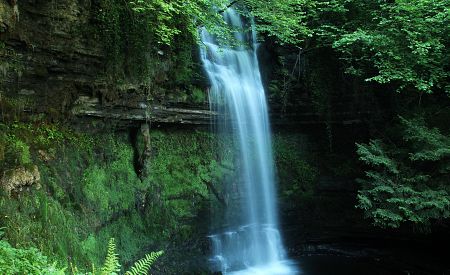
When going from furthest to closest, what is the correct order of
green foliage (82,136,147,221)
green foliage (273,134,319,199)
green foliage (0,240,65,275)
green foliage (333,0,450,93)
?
green foliage (273,134,319,199)
green foliage (333,0,450,93)
green foliage (82,136,147,221)
green foliage (0,240,65,275)

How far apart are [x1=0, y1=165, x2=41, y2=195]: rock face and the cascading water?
5736 millimetres

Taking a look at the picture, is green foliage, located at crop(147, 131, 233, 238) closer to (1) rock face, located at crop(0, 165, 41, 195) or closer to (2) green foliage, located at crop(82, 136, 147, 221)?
(2) green foliage, located at crop(82, 136, 147, 221)

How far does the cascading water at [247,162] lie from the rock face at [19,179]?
574cm

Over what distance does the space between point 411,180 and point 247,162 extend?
4.80 metres

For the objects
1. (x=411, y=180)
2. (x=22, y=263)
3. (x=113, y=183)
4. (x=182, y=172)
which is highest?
(x=182, y=172)

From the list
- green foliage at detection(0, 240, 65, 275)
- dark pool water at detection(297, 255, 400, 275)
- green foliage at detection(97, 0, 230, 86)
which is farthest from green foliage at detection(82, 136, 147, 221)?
dark pool water at detection(297, 255, 400, 275)

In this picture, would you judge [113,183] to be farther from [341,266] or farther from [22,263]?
[341,266]

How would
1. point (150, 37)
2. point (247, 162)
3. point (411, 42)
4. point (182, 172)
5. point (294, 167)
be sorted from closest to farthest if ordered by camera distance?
point (150, 37) → point (411, 42) → point (182, 172) → point (247, 162) → point (294, 167)

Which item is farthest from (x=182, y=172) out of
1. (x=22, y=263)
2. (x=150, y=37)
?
(x=22, y=263)

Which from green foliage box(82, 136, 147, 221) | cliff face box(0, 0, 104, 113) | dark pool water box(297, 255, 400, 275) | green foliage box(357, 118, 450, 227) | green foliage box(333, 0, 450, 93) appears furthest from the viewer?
dark pool water box(297, 255, 400, 275)

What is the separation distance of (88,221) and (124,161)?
7.10 ft

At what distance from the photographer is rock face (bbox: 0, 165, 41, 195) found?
5.71 metres

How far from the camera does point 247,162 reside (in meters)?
12.1

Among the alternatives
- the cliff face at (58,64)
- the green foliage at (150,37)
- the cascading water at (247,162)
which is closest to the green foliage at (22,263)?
the cliff face at (58,64)
